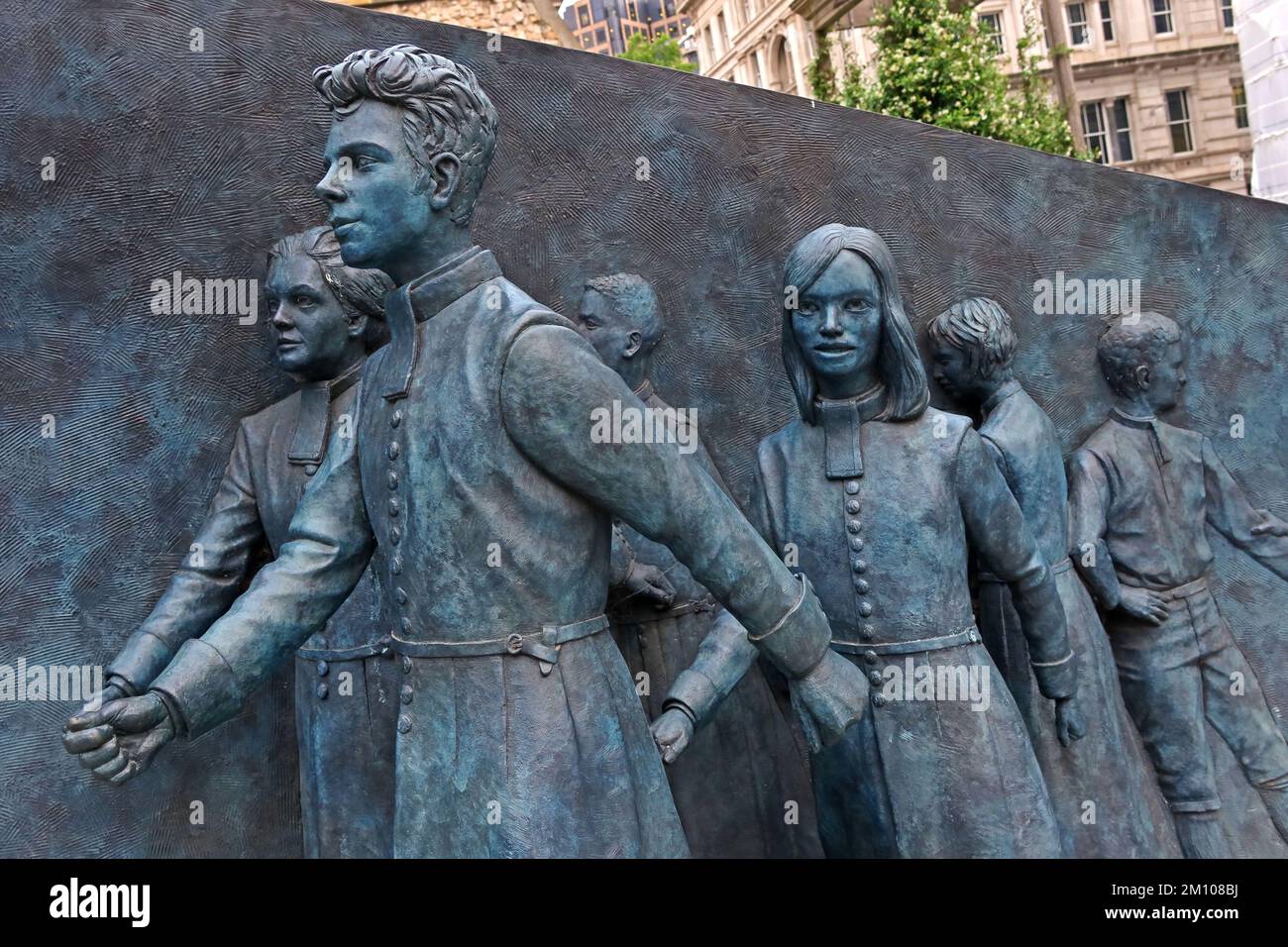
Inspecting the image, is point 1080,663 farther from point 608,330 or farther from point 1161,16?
point 1161,16

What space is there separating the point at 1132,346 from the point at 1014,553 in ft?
4.96

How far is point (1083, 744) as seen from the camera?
5012 mm

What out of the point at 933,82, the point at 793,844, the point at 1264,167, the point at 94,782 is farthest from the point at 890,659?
the point at 933,82

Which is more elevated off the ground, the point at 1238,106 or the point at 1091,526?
the point at 1238,106

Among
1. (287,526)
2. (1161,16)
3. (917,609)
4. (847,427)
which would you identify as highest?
(1161,16)

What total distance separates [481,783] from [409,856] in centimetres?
33

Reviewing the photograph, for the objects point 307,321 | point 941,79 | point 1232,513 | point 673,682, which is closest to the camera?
point 307,321

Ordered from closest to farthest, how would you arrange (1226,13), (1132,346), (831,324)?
(831,324)
(1132,346)
(1226,13)

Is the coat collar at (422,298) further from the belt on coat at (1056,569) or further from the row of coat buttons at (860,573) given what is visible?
the belt on coat at (1056,569)

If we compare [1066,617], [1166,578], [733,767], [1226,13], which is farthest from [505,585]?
[1226,13]

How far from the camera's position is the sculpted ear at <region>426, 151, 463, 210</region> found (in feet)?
10.7

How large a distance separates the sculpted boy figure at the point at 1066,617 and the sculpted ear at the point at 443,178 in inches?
94.4

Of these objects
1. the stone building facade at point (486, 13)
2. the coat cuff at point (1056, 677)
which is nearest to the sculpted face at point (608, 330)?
the coat cuff at point (1056, 677)

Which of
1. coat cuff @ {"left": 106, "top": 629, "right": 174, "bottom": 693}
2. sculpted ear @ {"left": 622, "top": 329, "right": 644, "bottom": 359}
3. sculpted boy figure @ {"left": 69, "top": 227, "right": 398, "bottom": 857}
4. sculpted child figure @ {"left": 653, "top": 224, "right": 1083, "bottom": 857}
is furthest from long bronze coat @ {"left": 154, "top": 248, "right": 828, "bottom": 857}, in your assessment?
sculpted ear @ {"left": 622, "top": 329, "right": 644, "bottom": 359}
